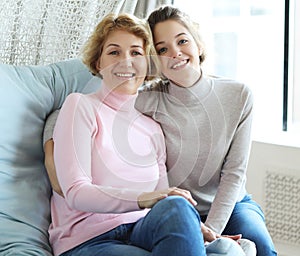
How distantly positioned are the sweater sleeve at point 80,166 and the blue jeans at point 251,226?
1.18ft

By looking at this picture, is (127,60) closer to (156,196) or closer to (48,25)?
(156,196)

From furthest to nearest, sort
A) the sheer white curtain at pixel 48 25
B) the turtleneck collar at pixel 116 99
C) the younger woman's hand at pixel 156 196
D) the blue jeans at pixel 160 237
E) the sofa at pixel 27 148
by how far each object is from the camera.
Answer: the sheer white curtain at pixel 48 25
the turtleneck collar at pixel 116 99
the sofa at pixel 27 148
the younger woman's hand at pixel 156 196
the blue jeans at pixel 160 237

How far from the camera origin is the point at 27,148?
1.78m

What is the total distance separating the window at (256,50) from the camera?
254 centimetres

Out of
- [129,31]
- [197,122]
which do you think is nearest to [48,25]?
[129,31]

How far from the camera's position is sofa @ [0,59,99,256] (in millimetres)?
1609

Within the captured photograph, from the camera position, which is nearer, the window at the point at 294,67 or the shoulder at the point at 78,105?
the shoulder at the point at 78,105

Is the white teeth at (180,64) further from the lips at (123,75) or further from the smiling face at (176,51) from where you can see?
the lips at (123,75)

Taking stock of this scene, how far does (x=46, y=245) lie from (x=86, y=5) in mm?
1059

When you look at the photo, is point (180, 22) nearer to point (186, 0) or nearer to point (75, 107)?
point (75, 107)

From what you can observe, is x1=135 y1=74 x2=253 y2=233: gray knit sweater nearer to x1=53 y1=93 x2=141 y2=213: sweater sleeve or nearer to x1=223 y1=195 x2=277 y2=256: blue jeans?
x1=223 y1=195 x2=277 y2=256: blue jeans

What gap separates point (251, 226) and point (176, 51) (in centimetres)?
56

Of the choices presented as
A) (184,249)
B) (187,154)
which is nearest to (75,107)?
(187,154)

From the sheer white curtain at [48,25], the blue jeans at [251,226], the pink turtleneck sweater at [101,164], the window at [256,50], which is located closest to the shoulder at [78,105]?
the pink turtleneck sweater at [101,164]
